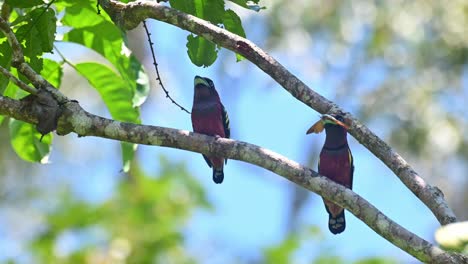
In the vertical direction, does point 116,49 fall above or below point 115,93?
above

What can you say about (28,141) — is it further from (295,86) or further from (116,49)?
(295,86)

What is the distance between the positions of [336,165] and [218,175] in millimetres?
817

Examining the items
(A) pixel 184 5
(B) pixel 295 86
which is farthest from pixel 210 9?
(B) pixel 295 86

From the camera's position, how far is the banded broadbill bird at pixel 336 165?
4.95 metres

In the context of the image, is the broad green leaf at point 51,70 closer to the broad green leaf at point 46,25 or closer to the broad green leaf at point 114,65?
the broad green leaf at point 114,65

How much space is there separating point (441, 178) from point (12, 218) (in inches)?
325

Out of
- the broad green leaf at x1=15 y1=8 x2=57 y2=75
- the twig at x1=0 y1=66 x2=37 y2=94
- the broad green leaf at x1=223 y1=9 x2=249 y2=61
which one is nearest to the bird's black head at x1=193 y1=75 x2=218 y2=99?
the broad green leaf at x1=223 y1=9 x2=249 y2=61

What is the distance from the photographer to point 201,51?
15.1ft

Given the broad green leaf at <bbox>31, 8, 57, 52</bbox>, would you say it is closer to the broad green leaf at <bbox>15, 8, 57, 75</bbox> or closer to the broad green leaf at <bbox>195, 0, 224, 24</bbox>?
the broad green leaf at <bbox>15, 8, 57, 75</bbox>

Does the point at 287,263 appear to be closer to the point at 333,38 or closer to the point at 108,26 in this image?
the point at 108,26

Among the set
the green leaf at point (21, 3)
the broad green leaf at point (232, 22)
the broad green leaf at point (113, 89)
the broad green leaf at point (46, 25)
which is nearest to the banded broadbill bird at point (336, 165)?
the broad green leaf at point (232, 22)

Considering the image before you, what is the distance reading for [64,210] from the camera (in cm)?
878

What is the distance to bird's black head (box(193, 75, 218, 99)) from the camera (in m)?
5.83

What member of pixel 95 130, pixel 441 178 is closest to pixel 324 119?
pixel 95 130
